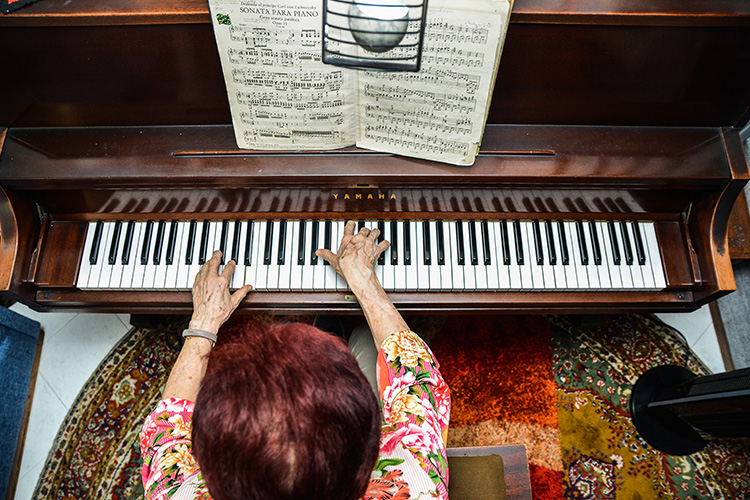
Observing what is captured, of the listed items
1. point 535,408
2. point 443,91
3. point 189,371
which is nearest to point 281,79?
point 443,91

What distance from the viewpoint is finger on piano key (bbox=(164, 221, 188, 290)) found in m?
1.76

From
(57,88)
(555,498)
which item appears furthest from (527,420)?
(57,88)

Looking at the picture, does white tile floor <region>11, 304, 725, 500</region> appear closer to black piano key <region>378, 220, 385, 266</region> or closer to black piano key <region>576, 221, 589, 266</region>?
black piano key <region>576, 221, 589, 266</region>

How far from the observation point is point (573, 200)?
5.61ft

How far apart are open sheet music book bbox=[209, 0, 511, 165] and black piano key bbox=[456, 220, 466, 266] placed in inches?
13.1

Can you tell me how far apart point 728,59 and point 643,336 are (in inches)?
58.5

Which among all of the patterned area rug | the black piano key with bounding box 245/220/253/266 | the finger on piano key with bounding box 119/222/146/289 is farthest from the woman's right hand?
the patterned area rug

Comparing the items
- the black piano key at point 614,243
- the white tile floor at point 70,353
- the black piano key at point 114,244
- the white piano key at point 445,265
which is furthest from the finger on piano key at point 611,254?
the black piano key at point 114,244

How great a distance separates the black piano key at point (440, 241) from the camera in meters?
1.78

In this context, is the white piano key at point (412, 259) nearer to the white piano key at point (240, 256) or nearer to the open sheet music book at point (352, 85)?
the open sheet music book at point (352, 85)

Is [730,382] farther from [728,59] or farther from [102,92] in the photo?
[102,92]

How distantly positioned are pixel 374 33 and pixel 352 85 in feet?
0.60

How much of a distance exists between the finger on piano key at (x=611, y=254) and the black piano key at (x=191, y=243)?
1.51m

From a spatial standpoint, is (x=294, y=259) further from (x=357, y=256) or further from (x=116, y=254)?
(x=116, y=254)
